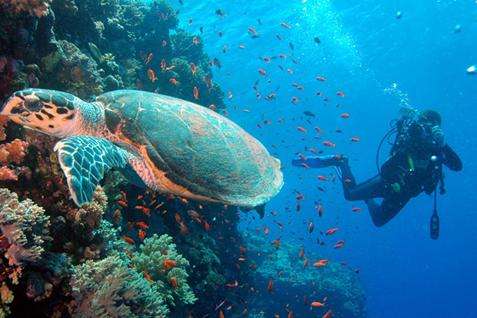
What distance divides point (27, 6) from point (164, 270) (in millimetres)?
3452

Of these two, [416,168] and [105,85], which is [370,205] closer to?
[416,168]

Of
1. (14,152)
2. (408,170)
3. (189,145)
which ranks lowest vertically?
(14,152)

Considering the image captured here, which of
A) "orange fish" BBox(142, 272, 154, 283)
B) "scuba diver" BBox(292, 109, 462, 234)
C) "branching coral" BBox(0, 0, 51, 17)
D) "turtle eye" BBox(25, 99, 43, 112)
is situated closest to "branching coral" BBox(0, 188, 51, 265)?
"turtle eye" BBox(25, 99, 43, 112)

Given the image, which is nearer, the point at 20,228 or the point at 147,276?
the point at 20,228

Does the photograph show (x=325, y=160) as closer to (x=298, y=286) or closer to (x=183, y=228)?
(x=298, y=286)

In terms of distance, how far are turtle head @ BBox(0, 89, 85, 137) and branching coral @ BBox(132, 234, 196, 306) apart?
182 centimetres

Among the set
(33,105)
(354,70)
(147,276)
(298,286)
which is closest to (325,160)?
(298,286)

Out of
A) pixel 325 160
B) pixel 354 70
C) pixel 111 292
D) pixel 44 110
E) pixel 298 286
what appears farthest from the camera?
pixel 354 70

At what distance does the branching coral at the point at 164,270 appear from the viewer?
4406 mm

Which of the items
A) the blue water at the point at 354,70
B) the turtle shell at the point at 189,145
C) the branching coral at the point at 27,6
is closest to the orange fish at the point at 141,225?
the turtle shell at the point at 189,145

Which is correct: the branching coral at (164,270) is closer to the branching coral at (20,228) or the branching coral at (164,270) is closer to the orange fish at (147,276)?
the orange fish at (147,276)

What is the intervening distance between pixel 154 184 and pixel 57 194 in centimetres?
121

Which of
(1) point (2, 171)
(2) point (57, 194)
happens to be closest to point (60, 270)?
(2) point (57, 194)

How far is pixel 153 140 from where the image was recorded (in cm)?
406
